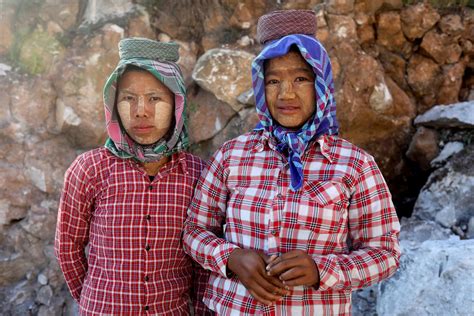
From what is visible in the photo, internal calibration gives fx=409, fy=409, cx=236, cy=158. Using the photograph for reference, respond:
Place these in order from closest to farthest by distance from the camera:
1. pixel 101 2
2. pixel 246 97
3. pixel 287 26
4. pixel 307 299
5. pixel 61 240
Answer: pixel 307 299
pixel 287 26
pixel 61 240
pixel 246 97
pixel 101 2

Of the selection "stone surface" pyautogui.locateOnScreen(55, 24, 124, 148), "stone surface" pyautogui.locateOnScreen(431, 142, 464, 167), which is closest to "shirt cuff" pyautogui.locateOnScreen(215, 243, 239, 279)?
"stone surface" pyautogui.locateOnScreen(55, 24, 124, 148)

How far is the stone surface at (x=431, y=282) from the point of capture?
200cm

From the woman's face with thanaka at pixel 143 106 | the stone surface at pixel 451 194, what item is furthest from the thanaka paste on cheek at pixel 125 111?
the stone surface at pixel 451 194

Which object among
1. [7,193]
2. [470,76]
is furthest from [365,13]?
[7,193]

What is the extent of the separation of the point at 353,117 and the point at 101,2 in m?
2.19

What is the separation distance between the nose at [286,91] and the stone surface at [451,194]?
170cm

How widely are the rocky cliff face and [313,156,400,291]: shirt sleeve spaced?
156cm

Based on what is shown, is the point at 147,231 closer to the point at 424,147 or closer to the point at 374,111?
the point at 374,111

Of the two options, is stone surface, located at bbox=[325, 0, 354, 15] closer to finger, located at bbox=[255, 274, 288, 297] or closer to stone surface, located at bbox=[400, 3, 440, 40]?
stone surface, located at bbox=[400, 3, 440, 40]

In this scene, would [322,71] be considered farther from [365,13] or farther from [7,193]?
[7,193]

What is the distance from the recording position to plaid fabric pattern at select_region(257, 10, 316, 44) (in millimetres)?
1696

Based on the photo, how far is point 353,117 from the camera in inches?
123

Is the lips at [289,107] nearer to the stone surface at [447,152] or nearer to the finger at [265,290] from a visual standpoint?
the finger at [265,290]

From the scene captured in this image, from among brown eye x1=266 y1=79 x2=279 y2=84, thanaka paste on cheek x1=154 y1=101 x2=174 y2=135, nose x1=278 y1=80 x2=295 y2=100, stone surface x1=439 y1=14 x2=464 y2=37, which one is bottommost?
thanaka paste on cheek x1=154 y1=101 x2=174 y2=135
